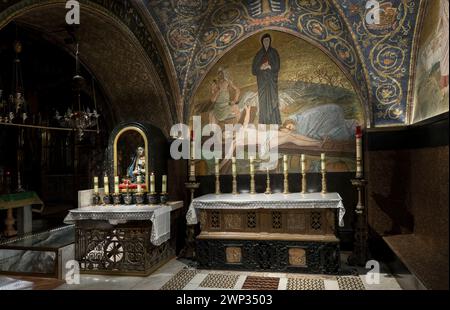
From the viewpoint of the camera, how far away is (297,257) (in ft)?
18.1

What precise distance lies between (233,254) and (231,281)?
2.16 feet

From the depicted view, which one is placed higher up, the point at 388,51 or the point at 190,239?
the point at 388,51

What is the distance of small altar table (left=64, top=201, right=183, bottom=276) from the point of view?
18.0 ft

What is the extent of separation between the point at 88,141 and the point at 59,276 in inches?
169

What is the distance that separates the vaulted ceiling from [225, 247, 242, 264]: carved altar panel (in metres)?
3.03

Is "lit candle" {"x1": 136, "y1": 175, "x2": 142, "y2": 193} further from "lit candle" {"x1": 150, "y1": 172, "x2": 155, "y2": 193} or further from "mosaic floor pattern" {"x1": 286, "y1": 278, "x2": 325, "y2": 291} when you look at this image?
"mosaic floor pattern" {"x1": 286, "y1": 278, "x2": 325, "y2": 291}

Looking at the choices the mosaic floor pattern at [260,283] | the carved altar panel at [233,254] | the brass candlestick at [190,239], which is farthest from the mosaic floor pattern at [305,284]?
the brass candlestick at [190,239]

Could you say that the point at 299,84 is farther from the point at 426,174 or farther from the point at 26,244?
the point at 26,244

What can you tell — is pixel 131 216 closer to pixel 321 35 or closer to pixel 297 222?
pixel 297 222

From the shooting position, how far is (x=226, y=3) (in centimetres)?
642

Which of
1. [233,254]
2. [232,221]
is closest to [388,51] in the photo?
[232,221]

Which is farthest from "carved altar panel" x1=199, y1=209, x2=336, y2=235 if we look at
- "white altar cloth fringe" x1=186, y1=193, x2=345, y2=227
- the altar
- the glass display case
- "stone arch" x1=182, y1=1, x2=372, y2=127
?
the glass display case

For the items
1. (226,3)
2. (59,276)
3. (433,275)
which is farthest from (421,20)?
(59,276)

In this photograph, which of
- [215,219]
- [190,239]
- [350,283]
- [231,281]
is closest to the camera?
[350,283]
